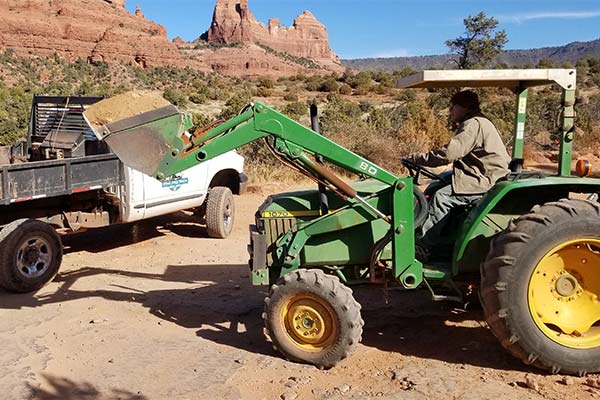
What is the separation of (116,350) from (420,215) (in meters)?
2.59

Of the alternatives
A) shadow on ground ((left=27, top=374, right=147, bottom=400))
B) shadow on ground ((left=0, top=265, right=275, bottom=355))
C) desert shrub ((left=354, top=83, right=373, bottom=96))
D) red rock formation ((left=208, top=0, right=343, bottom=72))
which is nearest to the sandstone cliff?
red rock formation ((left=208, top=0, right=343, bottom=72))

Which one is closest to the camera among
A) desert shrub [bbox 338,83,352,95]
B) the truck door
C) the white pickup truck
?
the white pickup truck

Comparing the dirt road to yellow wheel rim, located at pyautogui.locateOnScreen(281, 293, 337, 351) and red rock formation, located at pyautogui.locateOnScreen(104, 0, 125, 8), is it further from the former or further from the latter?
red rock formation, located at pyautogui.locateOnScreen(104, 0, 125, 8)

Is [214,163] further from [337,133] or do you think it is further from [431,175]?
[337,133]

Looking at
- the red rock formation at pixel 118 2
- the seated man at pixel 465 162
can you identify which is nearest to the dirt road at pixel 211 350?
the seated man at pixel 465 162

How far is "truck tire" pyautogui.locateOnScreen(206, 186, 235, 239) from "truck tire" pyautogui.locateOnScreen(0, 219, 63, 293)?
2574mm

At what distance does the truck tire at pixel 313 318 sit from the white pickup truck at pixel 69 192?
3.37 meters

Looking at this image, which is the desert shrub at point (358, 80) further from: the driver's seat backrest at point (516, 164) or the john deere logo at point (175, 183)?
the driver's seat backrest at point (516, 164)

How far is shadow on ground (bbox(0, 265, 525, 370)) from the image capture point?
4.57 meters

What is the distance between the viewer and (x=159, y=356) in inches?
179

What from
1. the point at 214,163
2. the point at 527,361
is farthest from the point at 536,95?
the point at 527,361

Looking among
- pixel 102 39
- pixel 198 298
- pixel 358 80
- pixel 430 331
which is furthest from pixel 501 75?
pixel 102 39

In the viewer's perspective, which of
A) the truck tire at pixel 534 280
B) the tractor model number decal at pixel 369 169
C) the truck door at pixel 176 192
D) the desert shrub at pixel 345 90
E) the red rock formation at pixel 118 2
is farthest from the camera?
the red rock formation at pixel 118 2

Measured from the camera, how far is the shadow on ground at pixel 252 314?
180 inches
